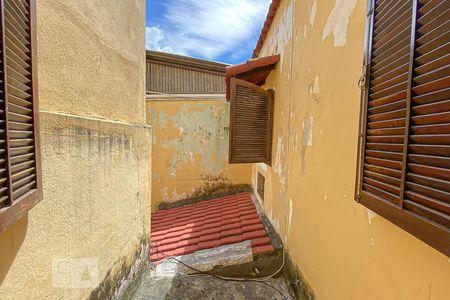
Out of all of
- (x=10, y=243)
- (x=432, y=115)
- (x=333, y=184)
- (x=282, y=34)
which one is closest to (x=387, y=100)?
(x=432, y=115)

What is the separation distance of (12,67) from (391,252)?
7.04ft

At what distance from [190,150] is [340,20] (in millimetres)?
5611

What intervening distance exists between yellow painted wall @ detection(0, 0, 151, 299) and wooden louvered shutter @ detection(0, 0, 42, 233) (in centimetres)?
19

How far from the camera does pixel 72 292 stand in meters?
1.75

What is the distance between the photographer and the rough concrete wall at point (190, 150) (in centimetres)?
680

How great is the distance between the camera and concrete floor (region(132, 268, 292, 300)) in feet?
9.31

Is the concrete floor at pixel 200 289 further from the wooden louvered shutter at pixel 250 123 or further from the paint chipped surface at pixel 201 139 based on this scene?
the paint chipped surface at pixel 201 139

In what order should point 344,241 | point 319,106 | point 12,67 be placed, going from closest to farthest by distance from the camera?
point 12,67, point 344,241, point 319,106

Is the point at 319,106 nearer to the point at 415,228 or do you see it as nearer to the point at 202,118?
the point at 415,228

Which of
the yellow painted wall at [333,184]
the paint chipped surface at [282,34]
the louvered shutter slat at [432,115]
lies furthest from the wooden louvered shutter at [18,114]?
the paint chipped surface at [282,34]

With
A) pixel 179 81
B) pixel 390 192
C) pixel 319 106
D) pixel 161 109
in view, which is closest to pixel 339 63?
pixel 319 106

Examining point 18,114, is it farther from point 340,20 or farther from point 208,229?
point 208,229

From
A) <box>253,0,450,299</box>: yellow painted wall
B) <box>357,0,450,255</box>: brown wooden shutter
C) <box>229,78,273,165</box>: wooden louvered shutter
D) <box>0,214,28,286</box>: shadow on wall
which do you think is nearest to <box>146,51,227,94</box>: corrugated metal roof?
<box>229,78,273,165</box>: wooden louvered shutter

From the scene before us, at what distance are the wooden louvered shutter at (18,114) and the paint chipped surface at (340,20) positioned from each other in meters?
2.03
